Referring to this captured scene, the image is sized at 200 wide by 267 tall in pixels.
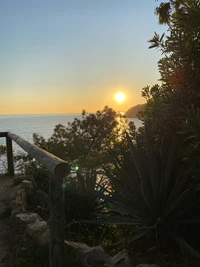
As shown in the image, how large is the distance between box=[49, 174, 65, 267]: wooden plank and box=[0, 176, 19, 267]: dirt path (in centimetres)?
84

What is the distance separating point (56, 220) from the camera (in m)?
2.22

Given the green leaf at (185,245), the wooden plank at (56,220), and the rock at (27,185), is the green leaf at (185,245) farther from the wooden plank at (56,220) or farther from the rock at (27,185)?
the rock at (27,185)

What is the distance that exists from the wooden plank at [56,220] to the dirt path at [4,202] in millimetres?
839

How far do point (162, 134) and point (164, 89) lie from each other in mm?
679

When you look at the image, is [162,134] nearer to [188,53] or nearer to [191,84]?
[191,84]

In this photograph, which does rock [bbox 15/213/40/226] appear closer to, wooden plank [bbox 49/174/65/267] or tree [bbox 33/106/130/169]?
wooden plank [bbox 49/174/65/267]

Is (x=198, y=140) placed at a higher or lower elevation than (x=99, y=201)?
higher

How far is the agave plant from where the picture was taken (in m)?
2.97

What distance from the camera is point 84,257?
2643 millimetres

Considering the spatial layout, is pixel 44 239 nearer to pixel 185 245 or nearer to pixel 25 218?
pixel 25 218

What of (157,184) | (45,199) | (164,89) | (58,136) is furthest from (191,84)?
(58,136)

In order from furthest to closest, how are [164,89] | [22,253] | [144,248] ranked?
1. [164,89]
2. [144,248]
3. [22,253]

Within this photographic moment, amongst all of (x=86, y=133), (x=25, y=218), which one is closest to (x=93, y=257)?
(x=25, y=218)

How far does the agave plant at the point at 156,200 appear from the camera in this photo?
2.97m
